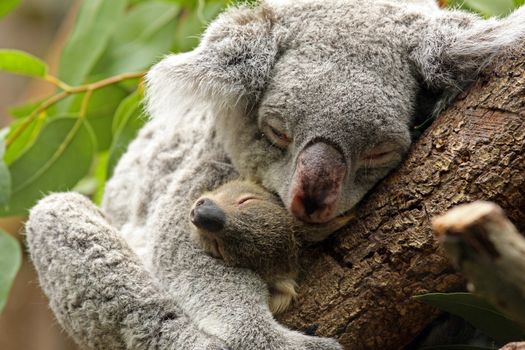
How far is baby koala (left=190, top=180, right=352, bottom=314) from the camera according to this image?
2756 millimetres

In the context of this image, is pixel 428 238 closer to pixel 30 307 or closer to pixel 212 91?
pixel 212 91

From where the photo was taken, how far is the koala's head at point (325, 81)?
2.60 meters

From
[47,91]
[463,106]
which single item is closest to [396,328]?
[463,106]

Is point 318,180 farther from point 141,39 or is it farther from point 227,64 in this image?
point 141,39

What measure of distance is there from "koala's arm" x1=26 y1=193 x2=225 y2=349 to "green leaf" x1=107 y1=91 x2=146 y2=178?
1.01m

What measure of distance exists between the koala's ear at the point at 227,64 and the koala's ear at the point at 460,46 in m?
0.56

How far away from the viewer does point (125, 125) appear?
4.29m

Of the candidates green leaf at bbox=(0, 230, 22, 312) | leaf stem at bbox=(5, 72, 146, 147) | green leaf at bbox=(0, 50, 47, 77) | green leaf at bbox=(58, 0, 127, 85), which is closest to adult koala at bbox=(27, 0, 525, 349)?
green leaf at bbox=(0, 230, 22, 312)

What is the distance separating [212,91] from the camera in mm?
2906

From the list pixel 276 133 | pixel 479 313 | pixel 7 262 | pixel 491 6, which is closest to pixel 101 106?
pixel 7 262

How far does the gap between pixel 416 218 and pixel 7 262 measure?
7.59 ft

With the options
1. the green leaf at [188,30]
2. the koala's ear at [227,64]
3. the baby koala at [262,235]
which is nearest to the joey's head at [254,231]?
the baby koala at [262,235]

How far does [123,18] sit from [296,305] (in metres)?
3.07

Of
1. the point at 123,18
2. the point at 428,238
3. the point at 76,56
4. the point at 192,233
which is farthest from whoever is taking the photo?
the point at 123,18
